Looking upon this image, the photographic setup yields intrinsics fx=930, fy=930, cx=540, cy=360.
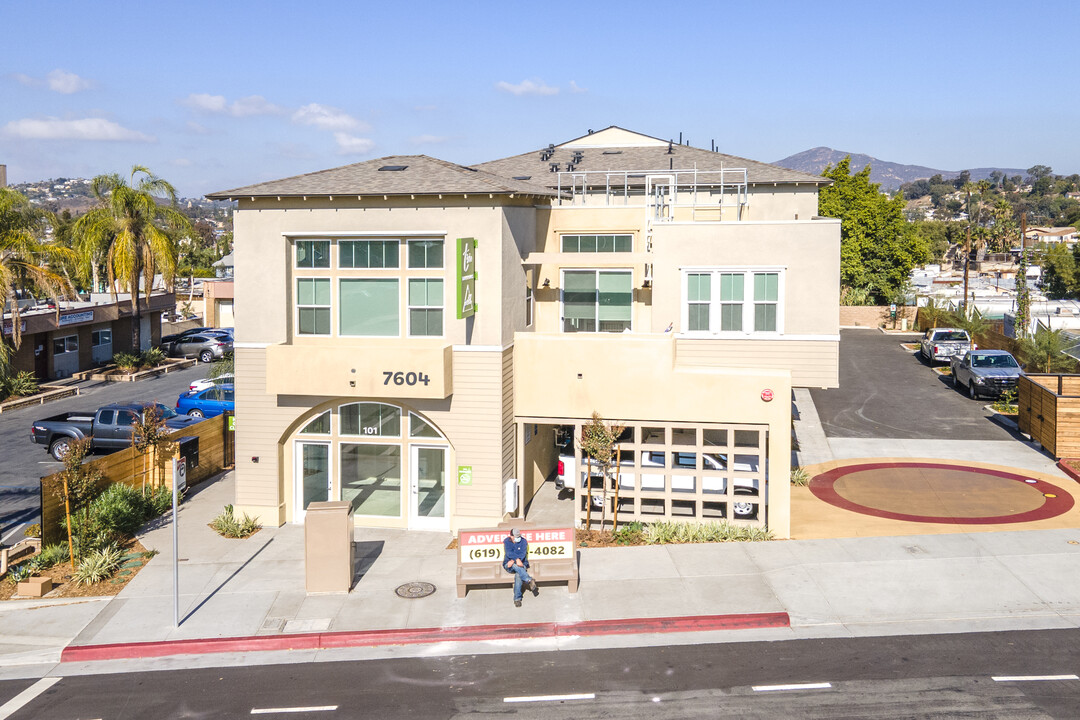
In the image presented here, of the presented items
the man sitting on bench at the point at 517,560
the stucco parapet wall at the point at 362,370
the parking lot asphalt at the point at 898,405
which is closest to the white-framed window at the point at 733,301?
the stucco parapet wall at the point at 362,370

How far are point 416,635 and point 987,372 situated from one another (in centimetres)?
2832

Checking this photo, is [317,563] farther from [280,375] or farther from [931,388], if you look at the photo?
[931,388]

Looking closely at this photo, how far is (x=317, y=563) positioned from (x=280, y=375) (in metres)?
5.02

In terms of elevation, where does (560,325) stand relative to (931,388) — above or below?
above

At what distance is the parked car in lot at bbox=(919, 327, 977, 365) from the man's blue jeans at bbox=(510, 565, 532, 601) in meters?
32.1

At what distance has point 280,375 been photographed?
20.0 m

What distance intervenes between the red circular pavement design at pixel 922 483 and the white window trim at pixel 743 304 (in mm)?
4503

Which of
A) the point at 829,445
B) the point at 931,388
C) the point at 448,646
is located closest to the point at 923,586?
the point at 448,646

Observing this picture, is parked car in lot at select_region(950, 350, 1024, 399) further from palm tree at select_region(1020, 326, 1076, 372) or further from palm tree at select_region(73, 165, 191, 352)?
palm tree at select_region(73, 165, 191, 352)

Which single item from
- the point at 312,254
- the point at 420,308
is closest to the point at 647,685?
the point at 420,308

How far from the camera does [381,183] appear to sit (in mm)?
20312

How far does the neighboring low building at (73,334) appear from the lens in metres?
40.7

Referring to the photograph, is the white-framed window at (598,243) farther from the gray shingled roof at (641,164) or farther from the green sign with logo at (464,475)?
the green sign with logo at (464,475)

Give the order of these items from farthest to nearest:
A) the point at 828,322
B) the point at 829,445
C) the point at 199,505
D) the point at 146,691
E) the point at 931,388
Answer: the point at 931,388, the point at 829,445, the point at 199,505, the point at 828,322, the point at 146,691
